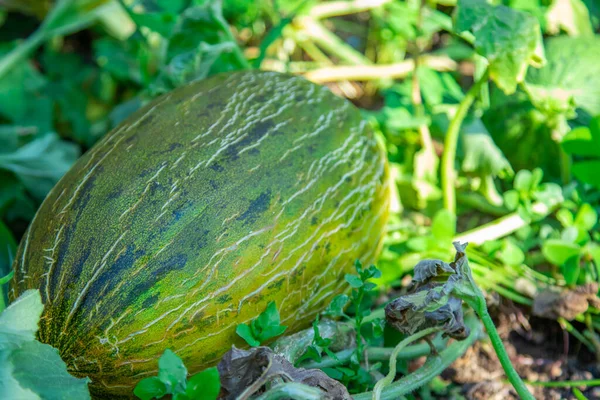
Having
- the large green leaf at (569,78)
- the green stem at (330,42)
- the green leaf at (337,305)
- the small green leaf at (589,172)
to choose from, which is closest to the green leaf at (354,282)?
the green leaf at (337,305)

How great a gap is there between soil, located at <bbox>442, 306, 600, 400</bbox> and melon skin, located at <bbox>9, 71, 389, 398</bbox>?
42 centimetres

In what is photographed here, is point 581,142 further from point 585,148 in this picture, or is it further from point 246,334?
point 246,334

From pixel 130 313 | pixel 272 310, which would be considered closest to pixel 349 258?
pixel 272 310

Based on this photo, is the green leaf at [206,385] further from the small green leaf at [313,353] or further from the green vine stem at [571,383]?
the green vine stem at [571,383]

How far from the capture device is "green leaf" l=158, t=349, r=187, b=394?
1080 mm

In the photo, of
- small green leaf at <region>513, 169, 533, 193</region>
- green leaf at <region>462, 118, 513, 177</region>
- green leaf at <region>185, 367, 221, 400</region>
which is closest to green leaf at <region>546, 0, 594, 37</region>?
green leaf at <region>462, 118, 513, 177</region>

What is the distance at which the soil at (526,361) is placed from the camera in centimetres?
160

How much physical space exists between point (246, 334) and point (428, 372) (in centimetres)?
42

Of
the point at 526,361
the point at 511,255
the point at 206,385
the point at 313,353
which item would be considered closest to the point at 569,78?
the point at 511,255

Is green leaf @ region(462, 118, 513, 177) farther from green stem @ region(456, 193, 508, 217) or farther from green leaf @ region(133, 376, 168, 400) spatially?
green leaf @ region(133, 376, 168, 400)

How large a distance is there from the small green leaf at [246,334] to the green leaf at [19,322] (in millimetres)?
391

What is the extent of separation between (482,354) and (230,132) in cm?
93

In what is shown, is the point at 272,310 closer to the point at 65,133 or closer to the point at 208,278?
the point at 208,278

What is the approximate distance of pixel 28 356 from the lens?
1.14 meters
